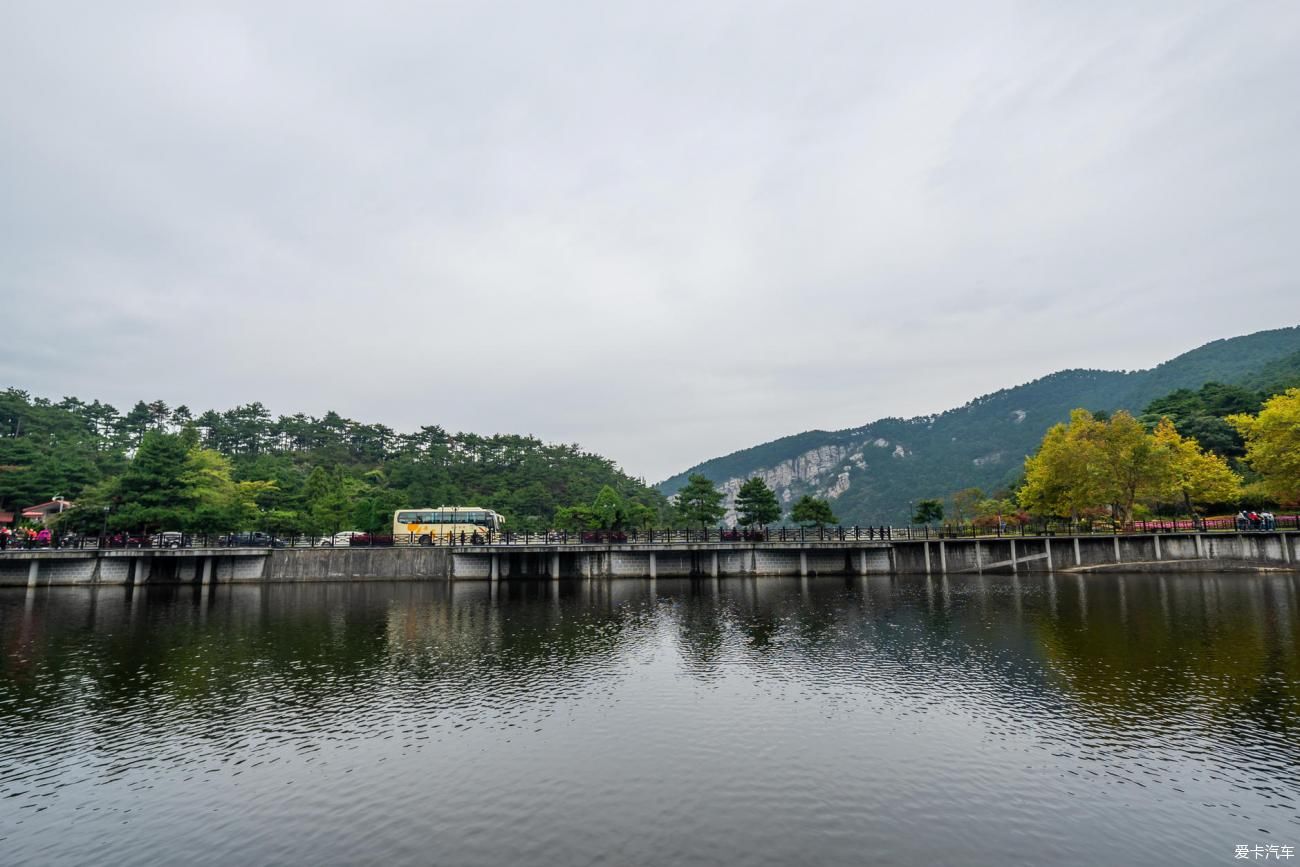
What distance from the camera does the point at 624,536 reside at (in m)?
58.9

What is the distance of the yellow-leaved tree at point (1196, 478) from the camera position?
6375 centimetres

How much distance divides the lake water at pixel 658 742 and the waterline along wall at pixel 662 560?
67.3ft

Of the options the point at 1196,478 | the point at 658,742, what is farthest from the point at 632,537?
the point at 1196,478

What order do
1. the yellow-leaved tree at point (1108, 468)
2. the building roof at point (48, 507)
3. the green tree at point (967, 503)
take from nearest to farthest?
the yellow-leaved tree at point (1108, 468), the building roof at point (48, 507), the green tree at point (967, 503)

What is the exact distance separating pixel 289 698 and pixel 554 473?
99.9 meters

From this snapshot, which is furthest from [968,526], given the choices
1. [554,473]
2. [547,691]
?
[554,473]

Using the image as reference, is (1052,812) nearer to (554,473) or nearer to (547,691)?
(547,691)

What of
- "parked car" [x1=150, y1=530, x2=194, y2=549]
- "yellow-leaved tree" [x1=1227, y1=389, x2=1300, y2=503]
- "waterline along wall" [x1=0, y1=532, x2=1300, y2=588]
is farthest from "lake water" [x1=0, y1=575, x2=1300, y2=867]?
"yellow-leaved tree" [x1=1227, y1=389, x2=1300, y2=503]

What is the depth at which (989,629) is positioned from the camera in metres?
32.3

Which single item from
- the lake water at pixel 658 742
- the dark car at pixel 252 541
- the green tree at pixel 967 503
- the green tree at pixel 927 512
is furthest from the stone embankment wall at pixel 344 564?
the green tree at pixel 967 503

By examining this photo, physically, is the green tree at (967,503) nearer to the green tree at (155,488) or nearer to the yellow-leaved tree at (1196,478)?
the yellow-leaved tree at (1196,478)

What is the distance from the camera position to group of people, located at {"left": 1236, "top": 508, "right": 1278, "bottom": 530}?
5362cm

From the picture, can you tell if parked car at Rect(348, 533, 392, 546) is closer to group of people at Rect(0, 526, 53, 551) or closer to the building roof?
group of people at Rect(0, 526, 53, 551)

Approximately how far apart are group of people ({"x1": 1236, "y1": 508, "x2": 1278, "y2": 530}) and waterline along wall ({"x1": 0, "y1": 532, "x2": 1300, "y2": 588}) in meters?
1.18
